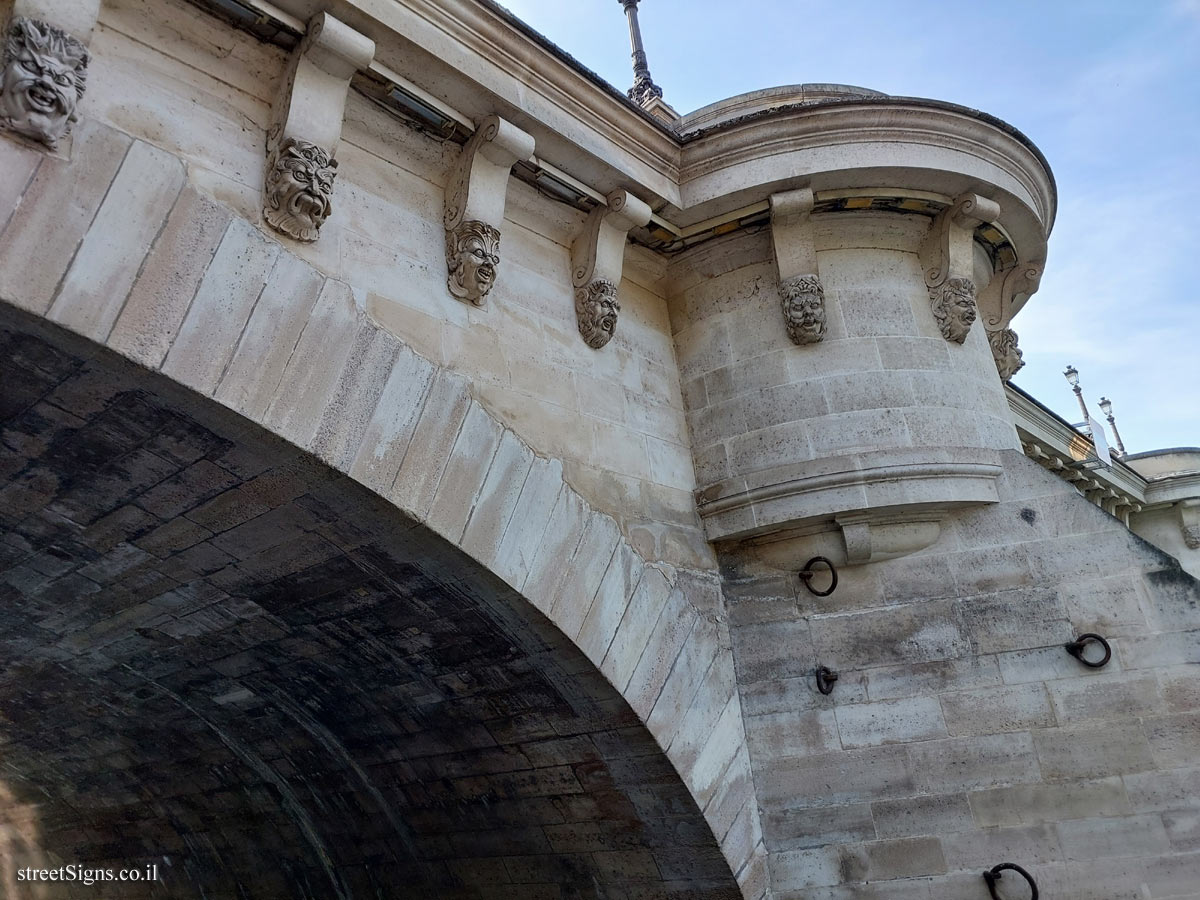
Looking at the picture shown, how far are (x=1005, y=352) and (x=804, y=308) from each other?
1.72 metres

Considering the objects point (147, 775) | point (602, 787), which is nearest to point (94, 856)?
point (147, 775)

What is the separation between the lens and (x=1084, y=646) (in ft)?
13.3

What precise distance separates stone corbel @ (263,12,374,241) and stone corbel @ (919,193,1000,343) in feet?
10.2

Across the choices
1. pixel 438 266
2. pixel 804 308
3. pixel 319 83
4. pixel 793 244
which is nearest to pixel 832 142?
pixel 793 244

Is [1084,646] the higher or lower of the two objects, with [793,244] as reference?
lower

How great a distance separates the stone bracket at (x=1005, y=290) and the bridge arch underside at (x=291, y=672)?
134 inches

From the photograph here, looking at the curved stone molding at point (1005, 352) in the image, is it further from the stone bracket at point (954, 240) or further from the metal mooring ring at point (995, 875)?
the metal mooring ring at point (995, 875)

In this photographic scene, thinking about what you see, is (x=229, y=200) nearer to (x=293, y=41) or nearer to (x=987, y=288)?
(x=293, y=41)

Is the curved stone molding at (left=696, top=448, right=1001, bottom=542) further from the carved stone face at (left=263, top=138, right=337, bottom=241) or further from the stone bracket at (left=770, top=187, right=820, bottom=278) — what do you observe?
the carved stone face at (left=263, top=138, right=337, bottom=241)

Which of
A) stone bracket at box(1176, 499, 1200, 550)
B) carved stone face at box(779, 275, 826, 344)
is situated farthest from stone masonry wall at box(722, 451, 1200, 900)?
stone bracket at box(1176, 499, 1200, 550)

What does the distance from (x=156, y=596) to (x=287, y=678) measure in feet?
2.76

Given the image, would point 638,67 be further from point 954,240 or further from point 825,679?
point 825,679

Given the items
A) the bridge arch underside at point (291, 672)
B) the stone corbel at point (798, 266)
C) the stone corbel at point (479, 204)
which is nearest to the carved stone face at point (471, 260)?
the stone corbel at point (479, 204)

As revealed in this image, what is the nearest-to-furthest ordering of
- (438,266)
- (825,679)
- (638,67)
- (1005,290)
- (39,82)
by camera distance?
(39,82) → (438,266) → (825,679) → (1005,290) → (638,67)
